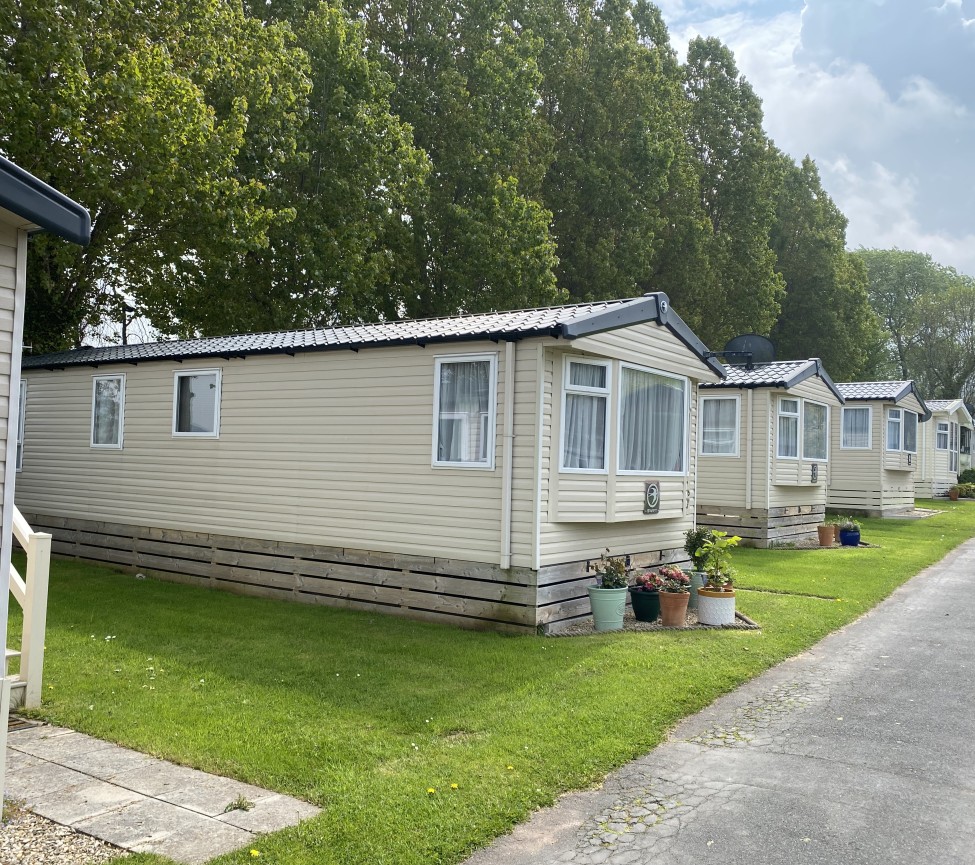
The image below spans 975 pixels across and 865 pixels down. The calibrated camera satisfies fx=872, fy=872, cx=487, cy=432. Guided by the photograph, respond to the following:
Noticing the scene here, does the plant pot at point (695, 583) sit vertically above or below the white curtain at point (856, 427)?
below

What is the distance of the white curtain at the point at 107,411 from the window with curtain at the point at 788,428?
1150cm

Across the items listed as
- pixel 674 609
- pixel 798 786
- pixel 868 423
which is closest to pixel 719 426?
pixel 868 423

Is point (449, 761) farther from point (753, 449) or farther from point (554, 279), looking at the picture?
point (554, 279)

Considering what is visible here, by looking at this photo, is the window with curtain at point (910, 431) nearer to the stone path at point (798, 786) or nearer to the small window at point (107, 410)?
the stone path at point (798, 786)

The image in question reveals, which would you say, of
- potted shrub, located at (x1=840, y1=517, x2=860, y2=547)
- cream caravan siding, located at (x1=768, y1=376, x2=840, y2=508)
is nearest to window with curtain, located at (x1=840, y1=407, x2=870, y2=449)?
cream caravan siding, located at (x1=768, y1=376, x2=840, y2=508)

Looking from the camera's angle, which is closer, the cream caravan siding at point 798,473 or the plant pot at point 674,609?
the plant pot at point 674,609

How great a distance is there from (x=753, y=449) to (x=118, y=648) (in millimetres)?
12023

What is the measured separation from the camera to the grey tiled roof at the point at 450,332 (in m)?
8.48

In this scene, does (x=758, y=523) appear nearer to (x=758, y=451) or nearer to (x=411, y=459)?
(x=758, y=451)

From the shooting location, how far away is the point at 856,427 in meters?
23.1

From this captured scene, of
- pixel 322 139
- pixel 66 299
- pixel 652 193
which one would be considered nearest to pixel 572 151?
pixel 652 193

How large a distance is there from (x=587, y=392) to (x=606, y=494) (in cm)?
110

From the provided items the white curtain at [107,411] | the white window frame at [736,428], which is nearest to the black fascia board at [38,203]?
the white curtain at [107,411]

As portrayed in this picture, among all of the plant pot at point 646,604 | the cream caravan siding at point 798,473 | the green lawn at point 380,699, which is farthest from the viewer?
the cream caravan siding at point 798,473
